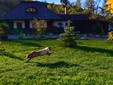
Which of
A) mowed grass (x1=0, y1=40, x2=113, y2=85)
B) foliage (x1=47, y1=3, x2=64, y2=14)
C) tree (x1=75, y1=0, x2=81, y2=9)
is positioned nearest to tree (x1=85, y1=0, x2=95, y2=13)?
tree (x1=75, y1=0, x2=81, y2=9)

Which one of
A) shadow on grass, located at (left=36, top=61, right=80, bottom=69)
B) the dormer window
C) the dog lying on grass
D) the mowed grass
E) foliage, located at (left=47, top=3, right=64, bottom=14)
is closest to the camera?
the mowed grass

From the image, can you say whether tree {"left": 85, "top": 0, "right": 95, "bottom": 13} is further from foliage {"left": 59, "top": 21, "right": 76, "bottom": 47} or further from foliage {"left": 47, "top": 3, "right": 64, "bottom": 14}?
foliage {"left": 59, "top": 21, "right": 76, "bottom": 47}

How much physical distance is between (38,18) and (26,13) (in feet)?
6.99

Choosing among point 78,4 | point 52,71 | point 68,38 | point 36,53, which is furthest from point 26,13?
point 52,71

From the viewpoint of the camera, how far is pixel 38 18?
142 feet

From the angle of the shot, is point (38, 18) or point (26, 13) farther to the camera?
point (26, 13)

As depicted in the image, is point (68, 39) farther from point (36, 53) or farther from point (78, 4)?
point (78, 4)

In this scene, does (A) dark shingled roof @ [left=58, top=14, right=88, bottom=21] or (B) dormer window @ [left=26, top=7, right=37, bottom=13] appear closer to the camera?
(B) dormer window @ [left=26, top=7, right=37, bottom=13]

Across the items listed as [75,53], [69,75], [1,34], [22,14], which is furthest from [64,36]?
[22,14]

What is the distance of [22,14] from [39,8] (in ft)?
9.00

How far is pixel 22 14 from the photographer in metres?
43.8

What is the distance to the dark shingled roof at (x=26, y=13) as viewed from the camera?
141 ft

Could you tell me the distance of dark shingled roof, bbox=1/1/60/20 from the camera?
141 ft

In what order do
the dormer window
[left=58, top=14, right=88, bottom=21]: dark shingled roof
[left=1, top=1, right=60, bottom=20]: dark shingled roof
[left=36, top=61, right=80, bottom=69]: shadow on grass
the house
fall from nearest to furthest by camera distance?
[left=36, top=61, right=80, bottom=69]: shadow on grass, [left=1, top=1, right=60, bottom=20]: dark shingled roof, the house, the dormer window, [left=58, top=14, right=88, bottom=21]: dark shingled roof
